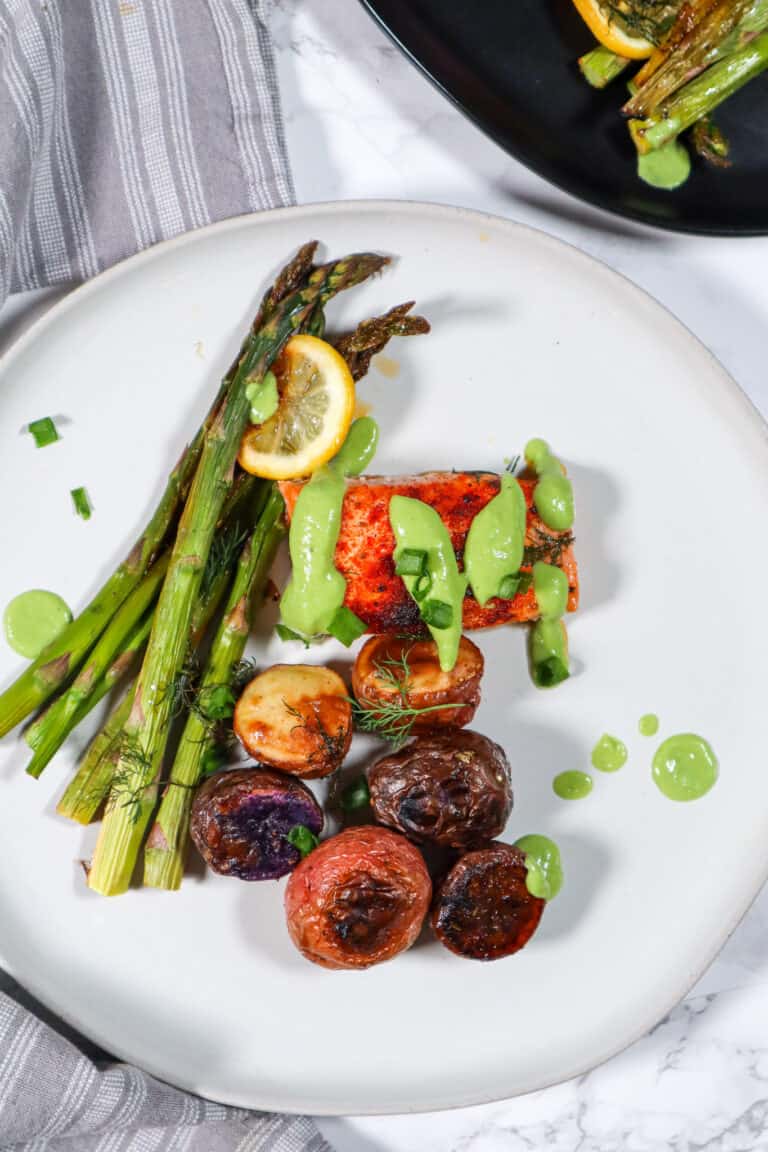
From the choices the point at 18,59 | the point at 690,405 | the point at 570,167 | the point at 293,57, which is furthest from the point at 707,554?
the point at 18,59

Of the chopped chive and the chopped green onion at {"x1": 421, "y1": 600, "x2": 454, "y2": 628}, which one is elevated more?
the chopped chive

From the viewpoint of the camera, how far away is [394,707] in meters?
3.72

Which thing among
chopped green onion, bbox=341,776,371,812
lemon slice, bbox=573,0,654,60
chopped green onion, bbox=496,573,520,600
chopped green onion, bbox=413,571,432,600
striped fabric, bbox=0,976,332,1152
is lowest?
striped fabric, bbox=0,976,332,1152

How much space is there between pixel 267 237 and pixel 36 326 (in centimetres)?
96

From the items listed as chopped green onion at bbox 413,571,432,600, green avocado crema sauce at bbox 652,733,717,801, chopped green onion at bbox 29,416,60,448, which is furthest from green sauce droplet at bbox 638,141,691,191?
chopped green onion at bbox 29,416,60,448

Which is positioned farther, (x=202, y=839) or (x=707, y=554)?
(x=707, y=554)

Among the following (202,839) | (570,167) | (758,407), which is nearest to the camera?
(202,839)

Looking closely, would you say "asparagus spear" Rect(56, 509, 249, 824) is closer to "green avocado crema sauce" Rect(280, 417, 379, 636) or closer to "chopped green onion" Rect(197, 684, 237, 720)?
"chopped green onion" Rect(197, 684, 237, 720)

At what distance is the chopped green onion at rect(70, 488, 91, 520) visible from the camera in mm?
3955

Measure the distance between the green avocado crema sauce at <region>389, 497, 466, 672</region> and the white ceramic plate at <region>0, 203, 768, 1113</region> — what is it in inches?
16.3

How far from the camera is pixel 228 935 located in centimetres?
400

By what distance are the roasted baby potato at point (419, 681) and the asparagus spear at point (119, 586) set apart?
93 cm

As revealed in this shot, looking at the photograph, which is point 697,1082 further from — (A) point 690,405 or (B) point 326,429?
(B) point 326,429

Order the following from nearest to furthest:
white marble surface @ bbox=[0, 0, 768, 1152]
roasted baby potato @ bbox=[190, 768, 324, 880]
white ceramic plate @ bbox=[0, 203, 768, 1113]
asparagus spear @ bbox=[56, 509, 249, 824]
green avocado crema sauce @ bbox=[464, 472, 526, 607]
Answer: roasted baby potato @ bbox=[190, 768, 324, 880]
green avocado crema sauce @ bbox=[464, 472, 526, 607]
asparagus spear @ bbox=[56, 509, 249, 824]
white ceramic plate @ bbox=[0, 203, 768, 1113]
white marble surface @ bbox=[0, 0, 768, 1152]
